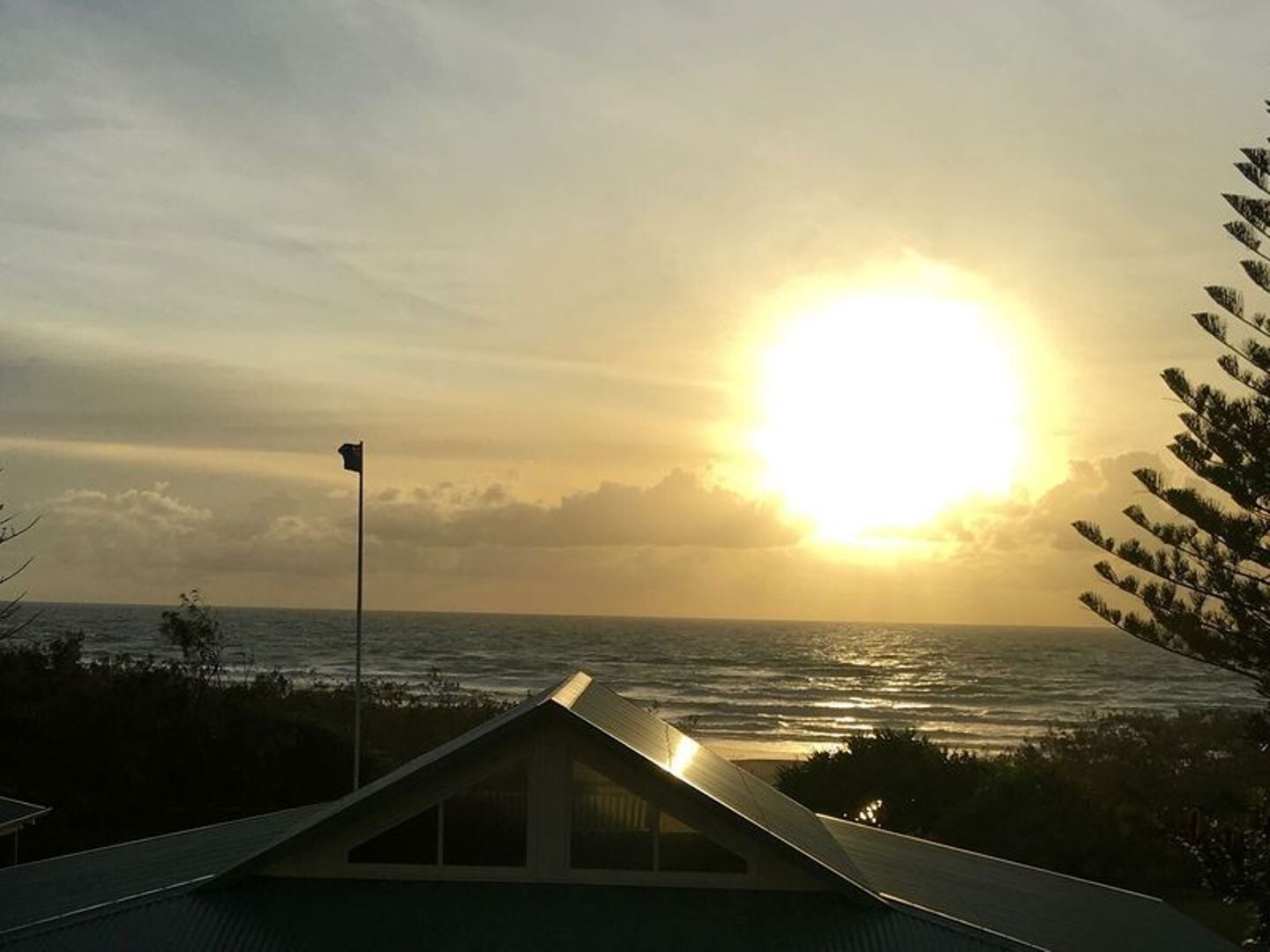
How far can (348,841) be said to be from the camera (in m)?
9.20

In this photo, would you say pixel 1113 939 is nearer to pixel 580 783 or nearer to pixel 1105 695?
pixel 580 783

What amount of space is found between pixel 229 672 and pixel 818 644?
61.8 m

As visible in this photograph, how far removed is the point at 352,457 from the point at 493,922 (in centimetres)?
955

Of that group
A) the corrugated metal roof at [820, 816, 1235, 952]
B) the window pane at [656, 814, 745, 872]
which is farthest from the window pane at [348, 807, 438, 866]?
the corrugated metal roof at [820, 816, 1235, 952]

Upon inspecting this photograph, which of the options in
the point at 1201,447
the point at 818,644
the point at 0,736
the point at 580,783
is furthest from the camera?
the point at 818,644

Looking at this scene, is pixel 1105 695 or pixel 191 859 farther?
pixel 1105 695

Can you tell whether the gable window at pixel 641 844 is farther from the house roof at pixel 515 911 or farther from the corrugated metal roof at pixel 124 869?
the corrugated metal roof at pixel 124 869

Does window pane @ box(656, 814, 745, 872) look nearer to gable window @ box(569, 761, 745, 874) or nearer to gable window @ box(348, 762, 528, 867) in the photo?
gable window @ box(569, 761, 745, 874)

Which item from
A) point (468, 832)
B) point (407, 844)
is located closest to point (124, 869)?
point (407, 844)

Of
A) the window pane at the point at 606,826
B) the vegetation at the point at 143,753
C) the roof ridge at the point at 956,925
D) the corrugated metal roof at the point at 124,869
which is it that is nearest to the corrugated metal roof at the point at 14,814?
the corrugated metal roof at the point at 124,869

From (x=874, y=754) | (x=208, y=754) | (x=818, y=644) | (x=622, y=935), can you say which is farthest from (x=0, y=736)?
(x=818, y=644)

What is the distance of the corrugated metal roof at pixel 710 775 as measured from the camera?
9344 mm

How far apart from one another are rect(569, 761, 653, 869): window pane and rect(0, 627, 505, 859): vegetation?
542 inches

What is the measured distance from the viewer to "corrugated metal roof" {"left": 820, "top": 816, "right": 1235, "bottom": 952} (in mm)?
9891
